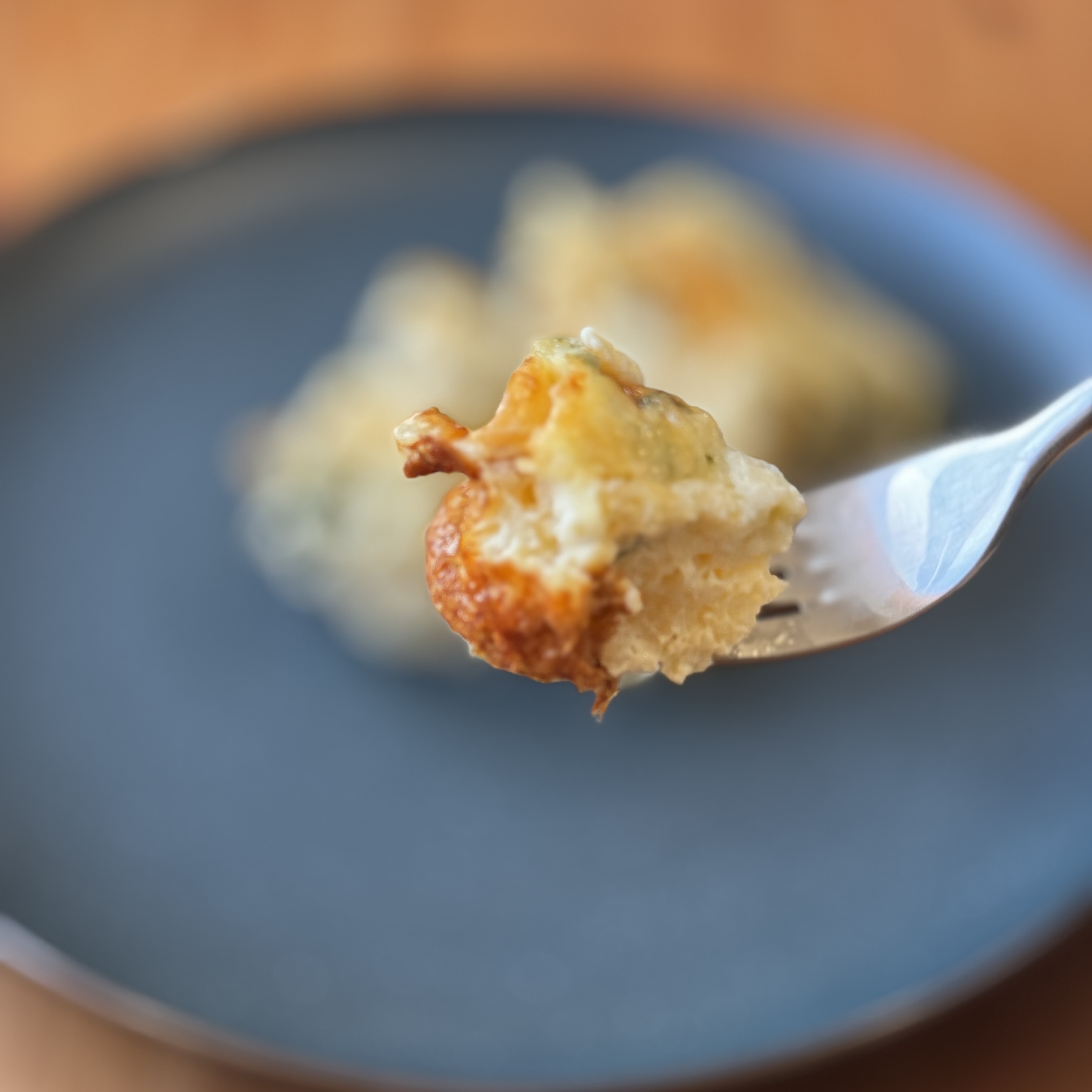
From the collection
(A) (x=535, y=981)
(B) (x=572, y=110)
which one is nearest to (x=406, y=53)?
(B) (x=572, y=110)

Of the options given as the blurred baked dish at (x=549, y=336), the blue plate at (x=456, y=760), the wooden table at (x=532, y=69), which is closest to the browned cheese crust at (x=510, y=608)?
the blue plate at (x=456, y=760)

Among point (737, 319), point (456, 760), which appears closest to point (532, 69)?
point (737, 319)

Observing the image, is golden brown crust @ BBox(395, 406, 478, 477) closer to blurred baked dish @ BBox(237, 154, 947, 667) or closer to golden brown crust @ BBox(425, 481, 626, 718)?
golden brown crust @ BBox(425, 481, 626, 718)

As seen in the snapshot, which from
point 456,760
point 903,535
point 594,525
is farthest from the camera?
point 456,760

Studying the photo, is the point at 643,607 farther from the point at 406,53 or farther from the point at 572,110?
the point at 406,53

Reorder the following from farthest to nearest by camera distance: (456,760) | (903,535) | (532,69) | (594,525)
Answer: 1. (532,69)
2. (456,760)
3. (903,535)
4. (594,525)

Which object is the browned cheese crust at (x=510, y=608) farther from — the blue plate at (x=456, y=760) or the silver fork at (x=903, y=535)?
the blue plate at (x=456, y=760)

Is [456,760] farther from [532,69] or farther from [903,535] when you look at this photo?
[532,69]
